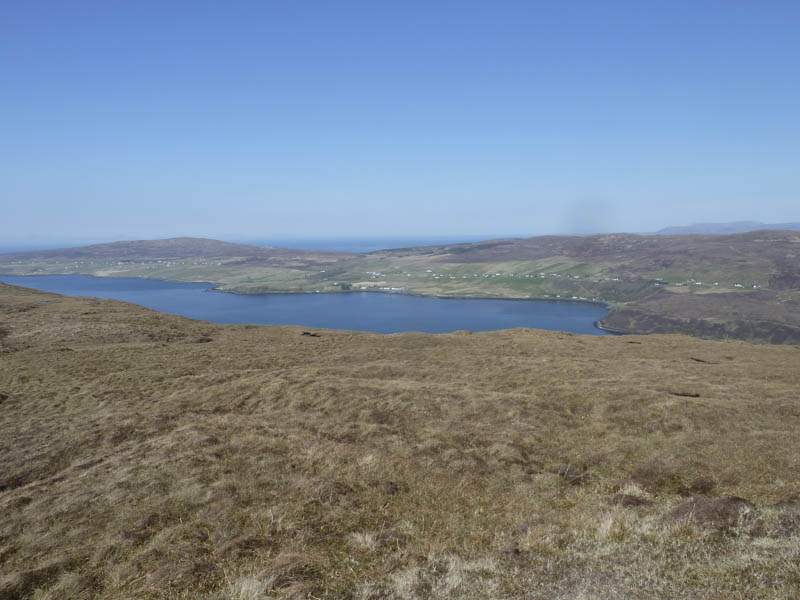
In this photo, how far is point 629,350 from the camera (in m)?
41.9

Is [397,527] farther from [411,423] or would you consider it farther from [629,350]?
[629,350]

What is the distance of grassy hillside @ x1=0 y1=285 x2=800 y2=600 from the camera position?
371 inches

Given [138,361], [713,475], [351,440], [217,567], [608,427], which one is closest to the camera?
[217,567]

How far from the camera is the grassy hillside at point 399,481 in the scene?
9414 millimetres

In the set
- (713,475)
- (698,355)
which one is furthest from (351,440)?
(698,355)

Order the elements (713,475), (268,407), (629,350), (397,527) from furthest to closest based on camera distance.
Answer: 1. (629,350)
2. (268,407)
3. (713,475)
4. (397,527)

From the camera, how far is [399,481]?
592 inches

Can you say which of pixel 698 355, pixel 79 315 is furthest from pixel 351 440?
pixel 79 315

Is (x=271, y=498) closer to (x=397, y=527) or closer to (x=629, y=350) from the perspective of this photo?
(x=397, y=527)

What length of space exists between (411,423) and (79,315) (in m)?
52.6

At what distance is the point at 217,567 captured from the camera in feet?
32.6

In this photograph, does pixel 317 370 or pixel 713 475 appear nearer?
pixel 713 475

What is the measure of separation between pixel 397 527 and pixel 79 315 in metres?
58.2

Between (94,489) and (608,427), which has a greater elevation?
(94,489)
